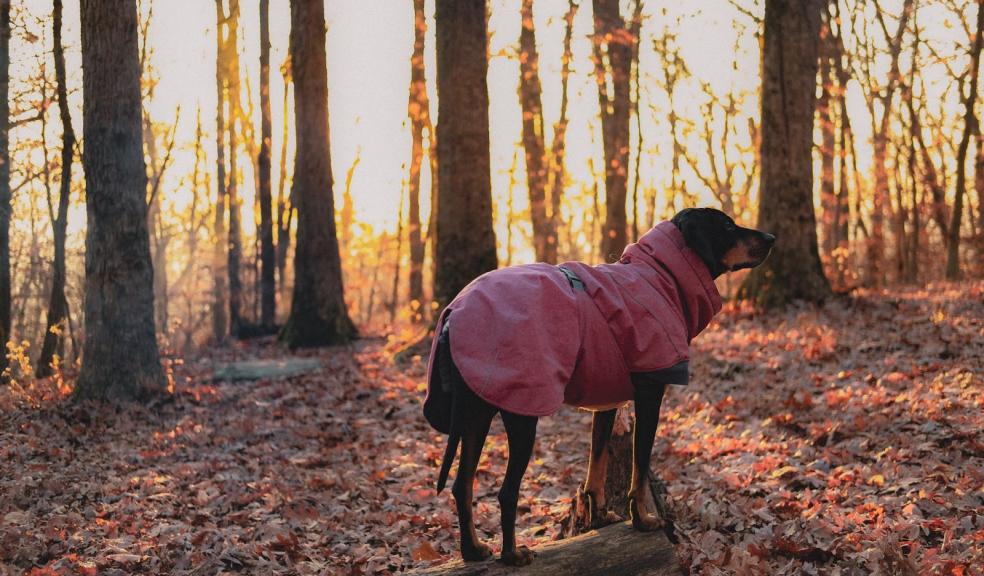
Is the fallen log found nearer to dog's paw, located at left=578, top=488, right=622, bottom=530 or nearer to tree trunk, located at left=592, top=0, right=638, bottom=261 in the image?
dog's paw, located at left=578, top=488, right=622, bottom=530

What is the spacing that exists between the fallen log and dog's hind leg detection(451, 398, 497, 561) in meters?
0.09

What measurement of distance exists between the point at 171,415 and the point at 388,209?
124 feet

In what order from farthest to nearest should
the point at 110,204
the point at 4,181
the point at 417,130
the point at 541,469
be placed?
the point at 417,130
the point at 4,181
the point at 110,204
the point at 541,469

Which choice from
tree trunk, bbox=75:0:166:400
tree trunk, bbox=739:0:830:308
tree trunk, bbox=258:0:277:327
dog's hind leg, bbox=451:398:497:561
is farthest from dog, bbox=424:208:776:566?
tree trunk, bbox=258:0:277:327

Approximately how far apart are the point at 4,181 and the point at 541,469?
11783 mm

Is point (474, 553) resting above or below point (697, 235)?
below

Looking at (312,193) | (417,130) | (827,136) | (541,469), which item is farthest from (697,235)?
(827,136)

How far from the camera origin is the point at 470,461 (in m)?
4.26

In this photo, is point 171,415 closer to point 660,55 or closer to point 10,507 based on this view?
point 10,507

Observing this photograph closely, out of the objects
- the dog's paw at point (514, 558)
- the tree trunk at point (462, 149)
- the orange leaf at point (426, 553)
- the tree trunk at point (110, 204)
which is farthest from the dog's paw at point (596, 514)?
the tree trunk at point (462, 149)

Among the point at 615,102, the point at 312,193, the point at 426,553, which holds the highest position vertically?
the point at 615,102

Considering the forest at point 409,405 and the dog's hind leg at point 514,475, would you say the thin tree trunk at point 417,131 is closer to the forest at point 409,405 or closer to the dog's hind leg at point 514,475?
the forest at point 409,405

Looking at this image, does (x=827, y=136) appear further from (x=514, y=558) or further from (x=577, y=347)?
(x=514, y=558)

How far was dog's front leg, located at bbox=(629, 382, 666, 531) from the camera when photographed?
→ 465 cm
